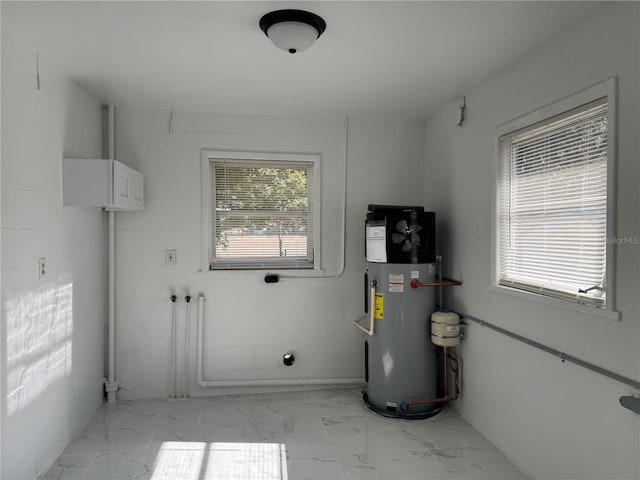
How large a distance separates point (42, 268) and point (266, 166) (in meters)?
1.90

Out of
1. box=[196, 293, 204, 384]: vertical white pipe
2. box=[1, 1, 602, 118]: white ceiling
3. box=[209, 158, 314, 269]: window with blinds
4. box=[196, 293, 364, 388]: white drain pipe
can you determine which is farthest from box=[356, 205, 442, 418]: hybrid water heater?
box=[196, 293, 204, 384]: vertical white pipe

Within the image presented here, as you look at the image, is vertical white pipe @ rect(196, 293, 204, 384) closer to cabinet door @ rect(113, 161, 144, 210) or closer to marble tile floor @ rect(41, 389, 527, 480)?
marble tile floor @ rect(41, 389, 527, 480)

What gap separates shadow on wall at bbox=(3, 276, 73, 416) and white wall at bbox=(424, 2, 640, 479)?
9.06ft

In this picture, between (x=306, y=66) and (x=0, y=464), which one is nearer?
(x=0, y=464)

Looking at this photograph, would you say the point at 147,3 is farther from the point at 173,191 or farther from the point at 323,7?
the point at 173,191

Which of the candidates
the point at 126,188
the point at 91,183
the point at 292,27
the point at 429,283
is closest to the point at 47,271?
the point at 91,183

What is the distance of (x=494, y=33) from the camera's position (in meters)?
2.15

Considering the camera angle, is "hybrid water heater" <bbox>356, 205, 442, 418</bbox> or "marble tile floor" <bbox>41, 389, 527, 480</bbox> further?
→ "hybrid water heater" <bbox>356, 205, 442, 418</bbox>

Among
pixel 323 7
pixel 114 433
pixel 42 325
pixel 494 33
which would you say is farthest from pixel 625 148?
pixel 114 433

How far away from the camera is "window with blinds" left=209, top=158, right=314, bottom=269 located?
366 centimetres

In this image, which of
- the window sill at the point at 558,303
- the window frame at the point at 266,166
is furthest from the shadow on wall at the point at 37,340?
the window sill at the point at 558,303

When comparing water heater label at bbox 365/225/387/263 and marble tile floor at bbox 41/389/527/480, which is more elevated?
water heater label at bbox 365/225/387/263

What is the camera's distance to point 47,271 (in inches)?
97.0

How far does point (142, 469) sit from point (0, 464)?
29.0 inches
